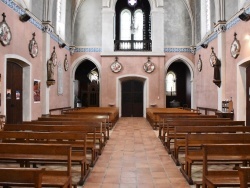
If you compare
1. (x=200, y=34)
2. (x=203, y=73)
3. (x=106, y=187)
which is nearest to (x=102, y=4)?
(x=200, y=34)

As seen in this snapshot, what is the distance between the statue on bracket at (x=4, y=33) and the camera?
9.84 m

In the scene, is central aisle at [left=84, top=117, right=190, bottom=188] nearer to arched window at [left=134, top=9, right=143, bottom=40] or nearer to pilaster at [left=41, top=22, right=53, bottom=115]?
pilaster at [left=41, top=22, right=53, bottom=115]

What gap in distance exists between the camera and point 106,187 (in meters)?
4.89

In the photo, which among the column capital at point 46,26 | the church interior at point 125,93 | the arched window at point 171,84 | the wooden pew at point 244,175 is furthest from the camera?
the arched window at point 171,84

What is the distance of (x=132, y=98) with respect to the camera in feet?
70.0

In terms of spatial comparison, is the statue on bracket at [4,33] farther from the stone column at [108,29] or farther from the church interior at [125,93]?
the stone column at [108,29]

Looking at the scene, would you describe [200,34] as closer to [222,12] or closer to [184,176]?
[222,12]

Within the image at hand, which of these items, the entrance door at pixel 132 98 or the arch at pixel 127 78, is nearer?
the arch at pixel 127 78

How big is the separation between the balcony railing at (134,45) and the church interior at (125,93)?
0.07 m

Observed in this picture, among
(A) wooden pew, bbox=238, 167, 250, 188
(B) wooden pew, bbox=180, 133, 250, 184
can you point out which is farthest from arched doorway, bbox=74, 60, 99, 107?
(A) wooden pew, bbox=238, 167, 250, 188

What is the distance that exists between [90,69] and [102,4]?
6731mm

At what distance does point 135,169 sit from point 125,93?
50.5 feet

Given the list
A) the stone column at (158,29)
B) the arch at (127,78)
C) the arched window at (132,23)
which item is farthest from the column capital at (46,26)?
the stone column at (158,29)

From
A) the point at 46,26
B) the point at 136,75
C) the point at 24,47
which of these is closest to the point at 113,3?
the point at 136,75
